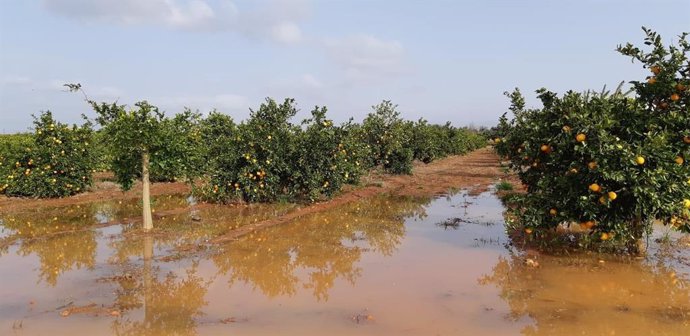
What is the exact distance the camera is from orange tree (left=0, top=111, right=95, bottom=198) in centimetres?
1412

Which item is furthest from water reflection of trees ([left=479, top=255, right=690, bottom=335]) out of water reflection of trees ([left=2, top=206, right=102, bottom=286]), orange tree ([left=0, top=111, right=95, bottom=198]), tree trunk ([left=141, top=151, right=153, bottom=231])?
orange tree ([left=0, top=111, right=95, bottom=198])

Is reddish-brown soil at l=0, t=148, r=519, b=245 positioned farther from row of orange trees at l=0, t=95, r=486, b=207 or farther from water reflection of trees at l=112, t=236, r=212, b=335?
water reflection of trees at l=112, t=236, r=212, b=335

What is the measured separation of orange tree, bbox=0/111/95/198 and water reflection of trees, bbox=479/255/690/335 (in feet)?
42.0

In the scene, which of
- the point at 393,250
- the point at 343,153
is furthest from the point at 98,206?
the point at 393,250

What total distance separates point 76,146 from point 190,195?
366cm

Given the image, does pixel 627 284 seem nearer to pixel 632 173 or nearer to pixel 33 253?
pixel 632 173

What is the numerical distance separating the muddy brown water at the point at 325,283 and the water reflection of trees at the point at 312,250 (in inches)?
1.4

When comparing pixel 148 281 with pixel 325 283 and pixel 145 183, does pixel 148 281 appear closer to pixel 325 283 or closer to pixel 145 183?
pixel 325 283

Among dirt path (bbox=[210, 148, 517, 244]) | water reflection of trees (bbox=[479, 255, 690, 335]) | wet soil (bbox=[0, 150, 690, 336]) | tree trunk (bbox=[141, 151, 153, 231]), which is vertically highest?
tree trunk (bbox=[141, 151, 153, 231])

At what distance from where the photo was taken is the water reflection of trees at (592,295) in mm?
5426

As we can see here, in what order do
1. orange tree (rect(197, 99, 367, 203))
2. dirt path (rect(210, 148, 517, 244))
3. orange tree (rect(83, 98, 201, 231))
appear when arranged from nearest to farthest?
1. orange tree (rect(83, 98, 201, 231))
2. dirt path (rect(210, 148, 517, 244))
3. orange tree (rect(197, 99, 367, 203))

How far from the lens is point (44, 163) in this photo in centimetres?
1430

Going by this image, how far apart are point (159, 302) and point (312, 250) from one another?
10.8 feet

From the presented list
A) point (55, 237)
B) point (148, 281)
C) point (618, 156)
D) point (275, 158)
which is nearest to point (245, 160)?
point (275, 158)
